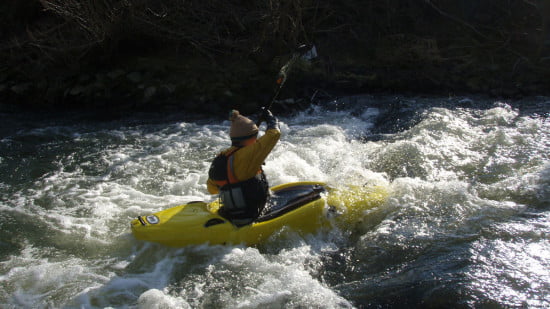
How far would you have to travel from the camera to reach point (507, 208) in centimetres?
439

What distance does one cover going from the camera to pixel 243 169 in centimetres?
380

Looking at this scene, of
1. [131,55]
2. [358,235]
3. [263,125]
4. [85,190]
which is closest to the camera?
[358,235]

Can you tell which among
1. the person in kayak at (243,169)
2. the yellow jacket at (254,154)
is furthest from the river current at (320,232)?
the yellow jacket at (254,154)

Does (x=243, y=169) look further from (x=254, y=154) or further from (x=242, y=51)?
(x=242, y=51)

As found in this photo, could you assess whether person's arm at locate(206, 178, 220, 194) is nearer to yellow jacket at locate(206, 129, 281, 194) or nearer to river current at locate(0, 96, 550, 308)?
yellow jacket at locate(206, 129, 281, 194)

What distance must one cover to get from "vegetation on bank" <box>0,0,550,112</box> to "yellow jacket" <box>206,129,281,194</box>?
4.20 meters

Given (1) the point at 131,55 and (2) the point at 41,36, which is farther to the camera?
(1) the point at 131,55

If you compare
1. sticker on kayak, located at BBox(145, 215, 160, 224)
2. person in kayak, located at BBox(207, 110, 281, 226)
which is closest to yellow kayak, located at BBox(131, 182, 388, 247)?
sticker on kayak, located at BBox(145, 215, 160, 224)

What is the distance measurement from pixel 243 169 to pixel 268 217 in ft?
1.82

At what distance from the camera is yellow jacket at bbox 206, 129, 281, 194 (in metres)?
3.74

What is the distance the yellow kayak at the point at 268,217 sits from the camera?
3906mm

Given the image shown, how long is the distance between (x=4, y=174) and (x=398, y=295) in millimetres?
4762

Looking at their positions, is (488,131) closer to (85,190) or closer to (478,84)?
(478,84)

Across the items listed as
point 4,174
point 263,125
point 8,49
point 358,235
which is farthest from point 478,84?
point 8,49
